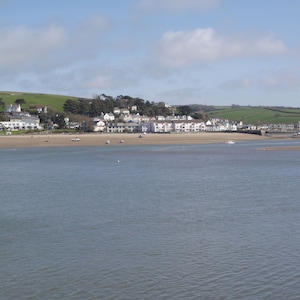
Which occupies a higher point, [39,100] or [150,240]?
[39,100]

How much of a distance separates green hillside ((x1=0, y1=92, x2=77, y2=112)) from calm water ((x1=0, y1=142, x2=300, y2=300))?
296 feet

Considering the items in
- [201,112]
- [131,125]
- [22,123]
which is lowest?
[131,125]

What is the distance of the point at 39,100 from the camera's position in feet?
384

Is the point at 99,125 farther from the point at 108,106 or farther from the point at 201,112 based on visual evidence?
the point at 201,112

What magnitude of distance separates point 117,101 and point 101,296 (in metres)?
117

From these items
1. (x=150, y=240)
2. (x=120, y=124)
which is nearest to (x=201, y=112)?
(x=120, y=124)

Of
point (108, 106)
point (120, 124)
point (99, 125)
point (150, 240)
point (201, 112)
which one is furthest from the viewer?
point (201, 112)

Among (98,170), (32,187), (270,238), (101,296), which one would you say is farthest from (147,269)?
(98,170)

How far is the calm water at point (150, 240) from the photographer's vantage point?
8.86 meters

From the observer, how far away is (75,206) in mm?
16297

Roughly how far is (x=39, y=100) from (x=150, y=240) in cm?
10825

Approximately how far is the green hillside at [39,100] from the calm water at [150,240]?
90.2 metres

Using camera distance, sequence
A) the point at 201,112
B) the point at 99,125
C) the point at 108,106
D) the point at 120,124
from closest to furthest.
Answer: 1. the point at 99,125
2. the point at 120,124
3. the point at 108,106
4. the point at 201,112

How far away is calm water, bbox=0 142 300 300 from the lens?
886 centimetres
